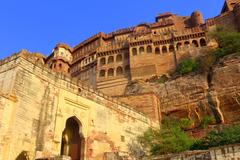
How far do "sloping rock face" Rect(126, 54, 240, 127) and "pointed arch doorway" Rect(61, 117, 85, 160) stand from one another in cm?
864

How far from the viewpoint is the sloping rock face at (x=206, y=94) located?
63.8 feet

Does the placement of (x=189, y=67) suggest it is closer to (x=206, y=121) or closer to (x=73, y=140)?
(x=206, y=121)

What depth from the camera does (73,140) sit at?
15.4 metres

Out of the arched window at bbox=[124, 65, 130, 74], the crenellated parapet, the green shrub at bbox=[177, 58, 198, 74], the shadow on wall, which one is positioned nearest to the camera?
the shadow on wall

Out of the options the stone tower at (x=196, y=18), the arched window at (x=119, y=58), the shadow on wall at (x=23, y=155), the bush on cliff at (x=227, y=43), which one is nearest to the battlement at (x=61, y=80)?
the shadow on wall at (x=23, y=155)

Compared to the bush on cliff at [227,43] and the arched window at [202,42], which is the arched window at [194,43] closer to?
the arched window at [202,42]

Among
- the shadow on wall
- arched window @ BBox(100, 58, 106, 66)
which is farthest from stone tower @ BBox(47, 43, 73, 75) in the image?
the shadow on wall

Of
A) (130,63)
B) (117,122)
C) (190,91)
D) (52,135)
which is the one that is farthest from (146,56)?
(52,135)

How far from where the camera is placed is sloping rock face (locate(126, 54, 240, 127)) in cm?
1944

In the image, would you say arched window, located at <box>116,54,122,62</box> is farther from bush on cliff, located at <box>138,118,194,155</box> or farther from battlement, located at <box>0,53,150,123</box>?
battlement, located at <box>0,53,150,123</box>

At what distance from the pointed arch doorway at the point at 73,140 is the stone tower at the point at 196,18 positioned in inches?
1203

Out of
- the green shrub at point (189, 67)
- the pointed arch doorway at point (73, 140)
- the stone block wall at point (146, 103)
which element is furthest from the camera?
the green shrub at point (189, 67)

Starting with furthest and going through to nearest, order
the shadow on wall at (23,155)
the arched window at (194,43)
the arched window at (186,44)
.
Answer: the arched window at (194,43)
the arched window at (186,44)
the shadow on wall at (23,155)

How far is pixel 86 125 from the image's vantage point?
15.1m
